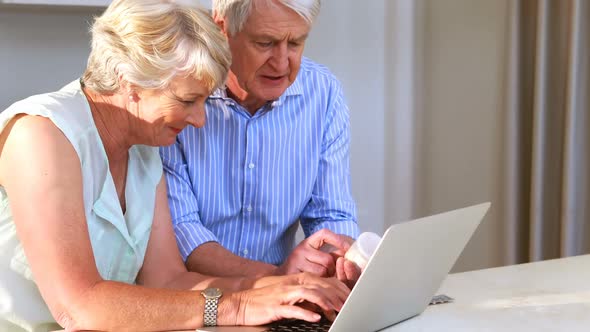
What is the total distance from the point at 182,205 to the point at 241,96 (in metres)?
0.29

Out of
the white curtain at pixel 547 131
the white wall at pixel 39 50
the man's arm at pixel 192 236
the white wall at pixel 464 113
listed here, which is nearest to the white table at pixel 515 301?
the man's arm at pixel 192 236

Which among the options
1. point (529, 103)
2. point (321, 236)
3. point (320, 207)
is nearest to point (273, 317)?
point (321, 236)

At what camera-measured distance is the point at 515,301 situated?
164cm

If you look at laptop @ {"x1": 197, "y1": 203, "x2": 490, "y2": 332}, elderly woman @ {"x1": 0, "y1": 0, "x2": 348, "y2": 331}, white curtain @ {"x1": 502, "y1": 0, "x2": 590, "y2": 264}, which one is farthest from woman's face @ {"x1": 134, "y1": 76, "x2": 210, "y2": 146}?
white curtain @ {"x1": 502, "y1": 0, "x2": 590, "y2": 264}

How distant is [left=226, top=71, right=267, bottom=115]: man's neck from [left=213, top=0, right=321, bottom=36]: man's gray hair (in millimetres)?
136

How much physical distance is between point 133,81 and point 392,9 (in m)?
2.43

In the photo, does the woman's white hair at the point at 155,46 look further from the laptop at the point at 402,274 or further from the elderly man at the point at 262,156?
the laptop at the point at 402,274

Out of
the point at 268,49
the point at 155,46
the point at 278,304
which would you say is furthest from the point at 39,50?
the point at 278,304

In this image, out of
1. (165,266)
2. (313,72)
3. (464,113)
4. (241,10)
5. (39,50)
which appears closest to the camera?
(165,266)

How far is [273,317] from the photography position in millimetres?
1467

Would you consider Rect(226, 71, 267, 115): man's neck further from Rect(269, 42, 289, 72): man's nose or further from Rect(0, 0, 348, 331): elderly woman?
Rect(0, 0, 348, 331): elderly woman

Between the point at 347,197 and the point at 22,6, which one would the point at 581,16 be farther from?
the point at 22,6

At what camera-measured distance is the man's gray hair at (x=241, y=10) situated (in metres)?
1.95

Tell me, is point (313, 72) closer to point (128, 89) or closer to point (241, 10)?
point (241, 10)
